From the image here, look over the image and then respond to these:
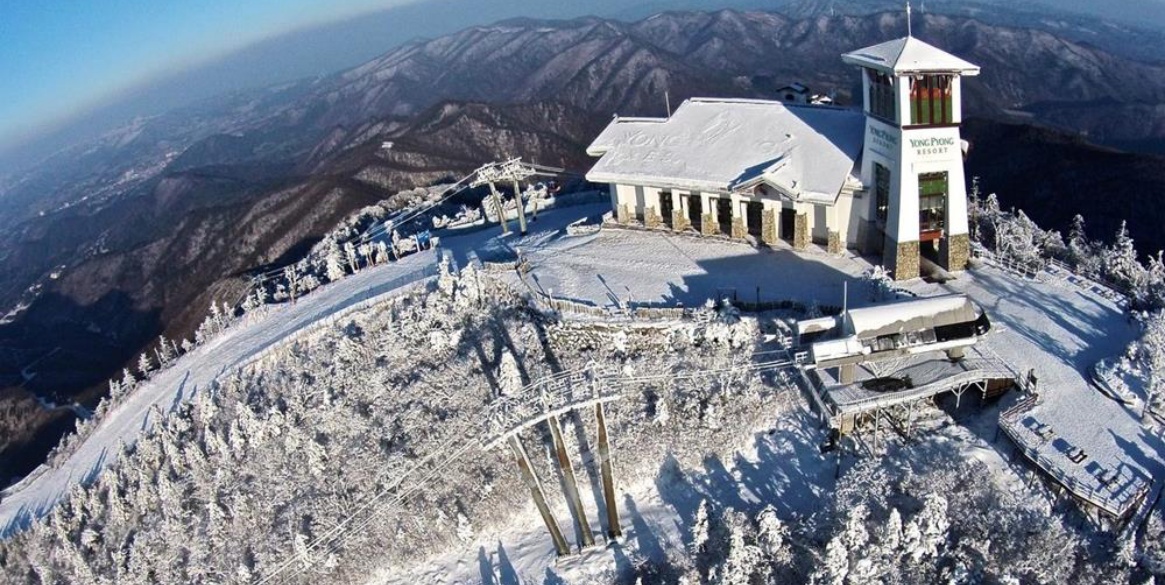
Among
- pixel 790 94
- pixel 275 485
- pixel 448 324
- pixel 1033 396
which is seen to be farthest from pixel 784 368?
pixel 790 94

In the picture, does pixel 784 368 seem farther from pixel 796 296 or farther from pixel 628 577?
pixel 628 577

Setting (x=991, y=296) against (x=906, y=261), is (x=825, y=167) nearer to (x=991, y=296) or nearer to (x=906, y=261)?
(x=906, y=261)

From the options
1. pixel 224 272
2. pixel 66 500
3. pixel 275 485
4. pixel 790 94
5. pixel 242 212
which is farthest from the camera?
pixel 242 212

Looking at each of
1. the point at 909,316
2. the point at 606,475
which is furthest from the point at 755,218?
the point at 606,475

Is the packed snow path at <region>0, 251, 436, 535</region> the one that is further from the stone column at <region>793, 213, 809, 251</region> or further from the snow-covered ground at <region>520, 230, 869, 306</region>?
the stone column at <region>793, 213, 809, 251</region>

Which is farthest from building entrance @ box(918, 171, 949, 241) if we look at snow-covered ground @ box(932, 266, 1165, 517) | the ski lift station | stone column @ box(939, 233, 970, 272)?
the ski lift station

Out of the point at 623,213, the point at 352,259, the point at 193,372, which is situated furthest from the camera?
the point at 352,259
